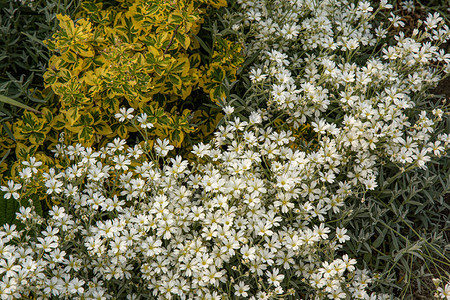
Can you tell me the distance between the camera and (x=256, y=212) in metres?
2.90

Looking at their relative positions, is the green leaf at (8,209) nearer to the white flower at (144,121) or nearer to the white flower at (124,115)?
the white flower at (124,115)

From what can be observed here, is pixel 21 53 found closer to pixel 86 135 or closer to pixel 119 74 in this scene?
pixel 86 135

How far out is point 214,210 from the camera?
3023 mm

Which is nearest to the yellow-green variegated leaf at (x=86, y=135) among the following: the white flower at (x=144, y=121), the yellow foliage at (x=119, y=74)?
the yellow foliage at (x=119, y=74)

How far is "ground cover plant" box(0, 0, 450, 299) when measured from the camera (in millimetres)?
2746

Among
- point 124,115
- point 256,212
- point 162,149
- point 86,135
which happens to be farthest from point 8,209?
point 256,212

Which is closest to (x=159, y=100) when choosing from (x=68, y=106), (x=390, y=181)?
(x=68, y=106)

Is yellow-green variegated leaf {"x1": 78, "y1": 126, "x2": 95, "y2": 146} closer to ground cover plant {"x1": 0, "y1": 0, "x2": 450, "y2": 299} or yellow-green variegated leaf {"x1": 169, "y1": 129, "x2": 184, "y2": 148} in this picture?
ground cover plant {"x1": 0, "y1": 0, "x2": 450, "y2": 299}

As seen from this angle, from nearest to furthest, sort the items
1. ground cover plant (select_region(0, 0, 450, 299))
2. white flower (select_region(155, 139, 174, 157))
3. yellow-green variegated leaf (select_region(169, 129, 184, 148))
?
ground cover plant (select_region(0, 0, 450, 299)), white flower (select_region(155, 139, 174, 157)), yellow-green variegated leaf (select_region(169, 129, 184, 148))

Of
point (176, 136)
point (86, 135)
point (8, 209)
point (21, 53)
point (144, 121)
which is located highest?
point (21, 53)

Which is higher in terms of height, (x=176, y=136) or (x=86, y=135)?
(x=86, y=135)

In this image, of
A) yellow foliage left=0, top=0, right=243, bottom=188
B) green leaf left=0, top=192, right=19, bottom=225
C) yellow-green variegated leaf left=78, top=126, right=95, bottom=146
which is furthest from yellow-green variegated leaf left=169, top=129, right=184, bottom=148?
green leaf left=0, top=192, right=19, bottom=225

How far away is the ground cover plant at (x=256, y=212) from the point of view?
2.75 metres

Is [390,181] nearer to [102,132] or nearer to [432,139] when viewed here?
[432,139]
